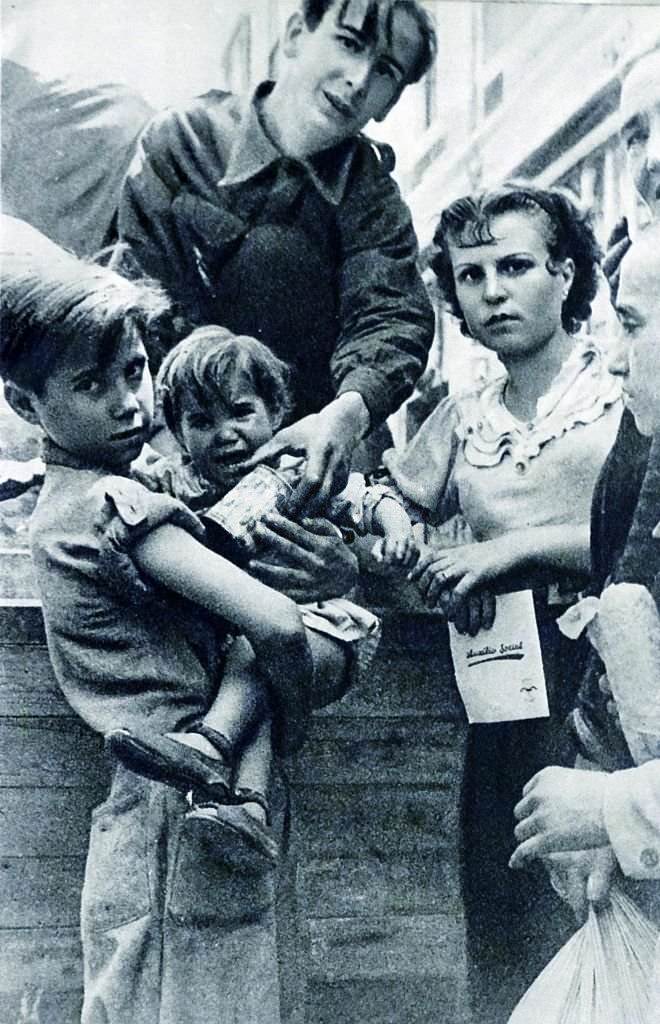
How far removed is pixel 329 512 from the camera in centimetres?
286

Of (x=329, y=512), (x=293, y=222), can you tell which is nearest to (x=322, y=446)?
(x=329, y=512)

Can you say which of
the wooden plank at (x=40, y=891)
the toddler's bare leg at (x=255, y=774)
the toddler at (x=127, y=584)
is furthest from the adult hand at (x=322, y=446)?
the wooden plank at (x=40, y=891)

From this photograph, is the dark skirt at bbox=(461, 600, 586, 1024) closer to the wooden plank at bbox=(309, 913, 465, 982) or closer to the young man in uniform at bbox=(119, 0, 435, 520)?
the wooden plank at bbox=(309, 913, 465, 982)

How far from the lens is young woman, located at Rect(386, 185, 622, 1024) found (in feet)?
9.27

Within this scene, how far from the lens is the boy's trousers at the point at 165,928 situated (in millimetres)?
2598

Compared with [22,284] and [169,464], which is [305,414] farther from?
[22,284]

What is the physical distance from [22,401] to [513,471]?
0.93 m

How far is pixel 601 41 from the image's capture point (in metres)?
3.07

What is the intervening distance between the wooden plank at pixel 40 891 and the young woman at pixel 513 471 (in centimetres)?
72

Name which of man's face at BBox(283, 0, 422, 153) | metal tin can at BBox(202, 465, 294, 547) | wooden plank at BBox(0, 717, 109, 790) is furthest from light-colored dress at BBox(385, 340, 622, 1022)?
wooden plank at BBox(0, 717, 109, 790)

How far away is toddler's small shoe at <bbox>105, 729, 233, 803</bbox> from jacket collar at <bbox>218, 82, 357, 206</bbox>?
108 centimetres

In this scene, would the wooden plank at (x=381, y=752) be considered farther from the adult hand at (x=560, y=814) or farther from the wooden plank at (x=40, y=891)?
the wooden plank at (x=40, y=891)

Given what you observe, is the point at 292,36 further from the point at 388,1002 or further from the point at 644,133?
the point at 388,1002

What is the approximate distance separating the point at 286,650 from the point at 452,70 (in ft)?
3.92
